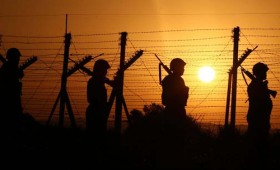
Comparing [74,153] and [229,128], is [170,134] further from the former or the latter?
[229,128]

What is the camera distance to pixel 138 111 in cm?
1322

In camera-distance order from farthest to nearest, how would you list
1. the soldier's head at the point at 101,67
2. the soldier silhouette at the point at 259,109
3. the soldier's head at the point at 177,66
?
the soldier silhouette at the point at 259,109 → the soldier's head at the point at 101,67 → the soldier's head at the point at 177,66

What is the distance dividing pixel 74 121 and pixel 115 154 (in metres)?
3.80

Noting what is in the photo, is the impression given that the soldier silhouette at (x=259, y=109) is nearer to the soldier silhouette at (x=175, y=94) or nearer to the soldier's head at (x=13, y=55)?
the soldier silhouette at (x=175, y=94)

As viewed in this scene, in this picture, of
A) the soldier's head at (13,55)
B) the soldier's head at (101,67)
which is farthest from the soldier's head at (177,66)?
the soldier's head at (13,55)

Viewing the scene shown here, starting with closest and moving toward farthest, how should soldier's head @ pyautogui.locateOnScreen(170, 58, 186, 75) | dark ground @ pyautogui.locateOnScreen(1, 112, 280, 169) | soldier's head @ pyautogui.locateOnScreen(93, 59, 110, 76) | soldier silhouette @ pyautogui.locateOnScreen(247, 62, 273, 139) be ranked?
dark ground @ pyautogui.locateOnScreen(1, 112, 280, 169) → soldier's head @ pyautogui.locateOnScreen(170, 58, 186, 75) → soldier's head @ pyautogui.locateOnScreen(93, 59, 110, 76) → soldier silhouette @ pyautogui.locateOnScreen(247, 62, 273, 139)

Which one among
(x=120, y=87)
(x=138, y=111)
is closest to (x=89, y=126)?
(x=120, y=87)

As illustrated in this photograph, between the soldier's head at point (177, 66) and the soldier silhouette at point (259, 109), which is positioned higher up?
the soldier's head at point (177, 66)

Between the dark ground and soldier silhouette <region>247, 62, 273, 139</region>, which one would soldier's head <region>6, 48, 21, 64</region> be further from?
soldier silhouette <region>247, 62, 273, 139</region>

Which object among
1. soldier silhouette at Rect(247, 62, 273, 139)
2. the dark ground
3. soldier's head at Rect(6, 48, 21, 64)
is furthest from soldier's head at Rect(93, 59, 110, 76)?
soldier silhouette at Rect(247, 62, 273, 139)

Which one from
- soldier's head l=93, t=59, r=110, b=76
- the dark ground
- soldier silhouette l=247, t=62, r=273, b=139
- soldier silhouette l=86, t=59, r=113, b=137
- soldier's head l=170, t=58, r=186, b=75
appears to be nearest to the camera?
the dark ground

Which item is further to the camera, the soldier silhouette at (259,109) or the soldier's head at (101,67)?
the soldier silhouette at (259,109)

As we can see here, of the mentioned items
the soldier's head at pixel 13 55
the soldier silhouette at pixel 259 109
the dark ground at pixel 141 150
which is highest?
the soldier's head at pixel 13 55

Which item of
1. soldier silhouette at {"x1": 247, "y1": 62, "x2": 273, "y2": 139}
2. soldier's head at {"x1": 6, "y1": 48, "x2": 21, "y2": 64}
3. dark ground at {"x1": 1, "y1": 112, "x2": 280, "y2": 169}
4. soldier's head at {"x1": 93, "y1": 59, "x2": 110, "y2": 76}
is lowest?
dark ground at {"x1": 1, "y1": 112, "x2": 280, "y2": 169}
